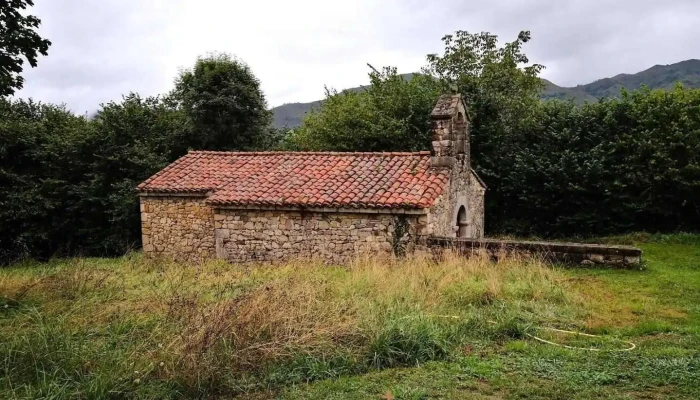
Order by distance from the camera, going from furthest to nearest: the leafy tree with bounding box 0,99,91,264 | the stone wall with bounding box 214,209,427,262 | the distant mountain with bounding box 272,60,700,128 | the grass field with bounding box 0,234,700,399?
the distant mountain with bounding box 272,60,700,128, the leafy tree with bounding box 0,99,91,264, the stone wall with bounding box 214,209,427,262, the grass field with bounding box 0,234,700,399

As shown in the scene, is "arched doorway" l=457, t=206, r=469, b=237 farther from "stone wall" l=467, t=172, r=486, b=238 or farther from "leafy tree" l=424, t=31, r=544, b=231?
"leafy tree" l=424, t=31, r=544, b=231

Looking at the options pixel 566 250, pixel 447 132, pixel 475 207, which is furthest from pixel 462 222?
pixel 566 250

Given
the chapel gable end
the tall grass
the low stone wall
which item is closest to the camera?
the tall grass

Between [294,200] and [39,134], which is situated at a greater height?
[39,134]

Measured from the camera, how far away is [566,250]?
12.8 meters

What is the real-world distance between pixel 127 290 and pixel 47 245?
1619cm

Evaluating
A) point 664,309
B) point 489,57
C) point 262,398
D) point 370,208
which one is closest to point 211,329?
point 262,398

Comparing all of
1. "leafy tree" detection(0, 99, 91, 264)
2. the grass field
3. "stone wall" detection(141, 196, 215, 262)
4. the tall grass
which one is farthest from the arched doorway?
"leafy tree" detection(0, 99, 91, 264)

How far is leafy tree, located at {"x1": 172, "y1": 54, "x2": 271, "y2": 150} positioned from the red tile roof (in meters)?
6.40

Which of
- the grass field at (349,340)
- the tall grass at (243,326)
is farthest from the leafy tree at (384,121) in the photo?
the grass field at (349,340)

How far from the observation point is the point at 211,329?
6.30 metres

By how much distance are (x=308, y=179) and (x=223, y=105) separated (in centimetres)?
1059

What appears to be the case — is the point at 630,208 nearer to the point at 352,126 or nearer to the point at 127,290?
the point at 352,126

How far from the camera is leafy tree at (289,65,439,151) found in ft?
74.5
